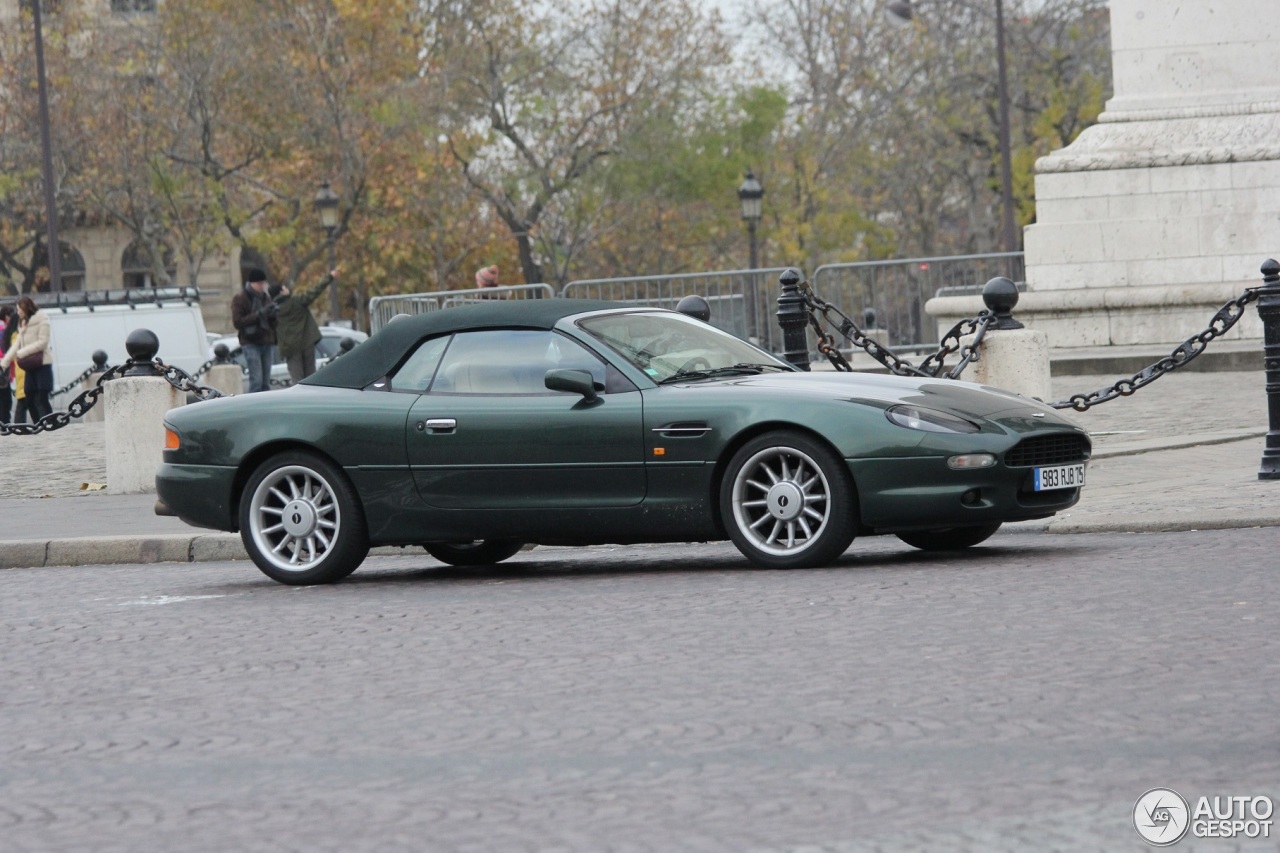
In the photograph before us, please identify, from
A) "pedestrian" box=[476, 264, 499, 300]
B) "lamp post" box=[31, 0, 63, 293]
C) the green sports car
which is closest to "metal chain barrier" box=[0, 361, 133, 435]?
the green sports car

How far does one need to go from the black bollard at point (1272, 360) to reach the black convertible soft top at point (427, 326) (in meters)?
3.72

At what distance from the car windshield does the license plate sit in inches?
60.1

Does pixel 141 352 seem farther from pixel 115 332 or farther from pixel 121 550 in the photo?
pixel 115 332

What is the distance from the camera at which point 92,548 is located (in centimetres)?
1296

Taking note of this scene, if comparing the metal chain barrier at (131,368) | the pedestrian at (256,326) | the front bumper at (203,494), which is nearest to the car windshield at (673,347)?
the front bumper at (203,494)

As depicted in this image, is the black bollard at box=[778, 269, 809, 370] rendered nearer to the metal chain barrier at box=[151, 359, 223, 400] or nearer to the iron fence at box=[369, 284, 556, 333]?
the metal chain barrier at box=[151, 359, 223, 400]

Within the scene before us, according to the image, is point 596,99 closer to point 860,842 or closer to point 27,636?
point 27,636

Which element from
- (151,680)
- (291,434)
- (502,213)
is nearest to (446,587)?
(291,434)

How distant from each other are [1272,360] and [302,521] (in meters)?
5.45

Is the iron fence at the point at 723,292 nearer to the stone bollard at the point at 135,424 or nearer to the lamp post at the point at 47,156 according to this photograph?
the stone bollard at the point at 135,424

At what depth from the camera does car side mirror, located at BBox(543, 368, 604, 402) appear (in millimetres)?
10305

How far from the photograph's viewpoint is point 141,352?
16.5 meters

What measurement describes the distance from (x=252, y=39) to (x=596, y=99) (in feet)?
25.9

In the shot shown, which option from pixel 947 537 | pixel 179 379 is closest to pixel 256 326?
pixel 179 379
